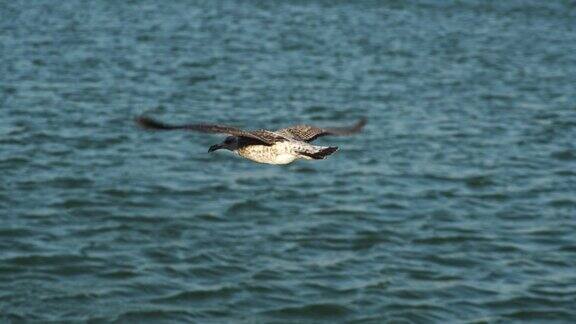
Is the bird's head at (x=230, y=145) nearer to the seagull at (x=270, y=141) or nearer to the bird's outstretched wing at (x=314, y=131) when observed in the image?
the seagull at (x=270, y=141)

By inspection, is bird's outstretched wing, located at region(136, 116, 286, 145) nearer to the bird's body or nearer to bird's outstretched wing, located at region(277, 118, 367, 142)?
the bird's body

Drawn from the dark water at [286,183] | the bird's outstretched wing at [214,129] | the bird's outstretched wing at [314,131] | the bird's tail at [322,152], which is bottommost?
the dark water at [286,183]

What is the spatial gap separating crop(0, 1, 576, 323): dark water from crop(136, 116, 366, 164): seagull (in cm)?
591

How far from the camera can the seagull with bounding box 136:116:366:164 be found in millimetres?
7335

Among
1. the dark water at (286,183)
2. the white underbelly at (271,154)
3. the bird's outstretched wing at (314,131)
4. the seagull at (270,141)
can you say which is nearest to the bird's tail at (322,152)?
the seagull at (270,141)

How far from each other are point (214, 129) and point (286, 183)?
43.6 ft

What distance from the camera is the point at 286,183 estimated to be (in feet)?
67.1

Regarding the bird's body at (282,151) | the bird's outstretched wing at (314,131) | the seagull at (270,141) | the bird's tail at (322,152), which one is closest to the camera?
the seagull at (270,141)

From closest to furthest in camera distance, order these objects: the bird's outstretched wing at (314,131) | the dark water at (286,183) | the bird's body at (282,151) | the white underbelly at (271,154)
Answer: the bird's body at (282,151) → the white underbelly at (271,154) → the bird's outstretched wing at (314,131) → the dark water at (286,183)

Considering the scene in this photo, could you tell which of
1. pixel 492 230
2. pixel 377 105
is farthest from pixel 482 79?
pixel 492 230

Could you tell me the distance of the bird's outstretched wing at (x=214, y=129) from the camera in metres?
7.17

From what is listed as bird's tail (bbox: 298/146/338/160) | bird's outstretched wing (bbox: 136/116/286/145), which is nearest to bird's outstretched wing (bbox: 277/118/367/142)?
bird's outstretched wing (bbox: 136/116/286/145)

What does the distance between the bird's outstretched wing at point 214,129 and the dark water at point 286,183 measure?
6.69 meters

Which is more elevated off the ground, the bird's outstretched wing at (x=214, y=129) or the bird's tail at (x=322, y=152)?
the bird's outstretched wing at (x=214, y=129)
